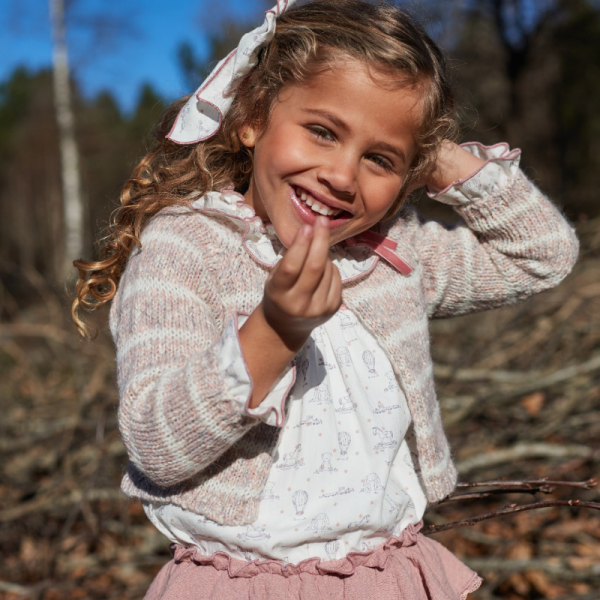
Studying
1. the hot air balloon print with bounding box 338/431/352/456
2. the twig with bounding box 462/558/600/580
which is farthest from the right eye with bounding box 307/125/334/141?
the twig with bounding box 462/558/600/580

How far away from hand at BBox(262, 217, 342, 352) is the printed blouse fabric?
30cm

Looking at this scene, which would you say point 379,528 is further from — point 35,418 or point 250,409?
point 35,418

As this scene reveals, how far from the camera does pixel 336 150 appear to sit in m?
1.11

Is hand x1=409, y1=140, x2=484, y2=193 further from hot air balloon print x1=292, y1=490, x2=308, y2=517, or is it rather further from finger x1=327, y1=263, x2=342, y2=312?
hot air balloon print x1=292, y1=490, x2=308, y2=517

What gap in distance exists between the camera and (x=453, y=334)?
4.14 metres

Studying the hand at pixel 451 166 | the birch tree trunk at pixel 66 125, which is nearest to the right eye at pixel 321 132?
the hand at pixel 451 166

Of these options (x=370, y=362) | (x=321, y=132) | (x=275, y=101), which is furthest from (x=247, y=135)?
(x=370, y=362)

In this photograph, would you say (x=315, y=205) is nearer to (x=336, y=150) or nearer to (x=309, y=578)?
(x=336, y=150)

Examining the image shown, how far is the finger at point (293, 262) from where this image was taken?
0.83m

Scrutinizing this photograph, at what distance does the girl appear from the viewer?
96 cm

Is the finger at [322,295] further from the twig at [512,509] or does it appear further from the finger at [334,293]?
the twig at [512,509]

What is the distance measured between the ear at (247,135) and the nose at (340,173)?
22cm

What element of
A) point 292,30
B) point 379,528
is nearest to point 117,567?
point 379,528

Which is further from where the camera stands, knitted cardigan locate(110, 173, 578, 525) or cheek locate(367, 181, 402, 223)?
cheek locate(367, 181, 402, 223)
